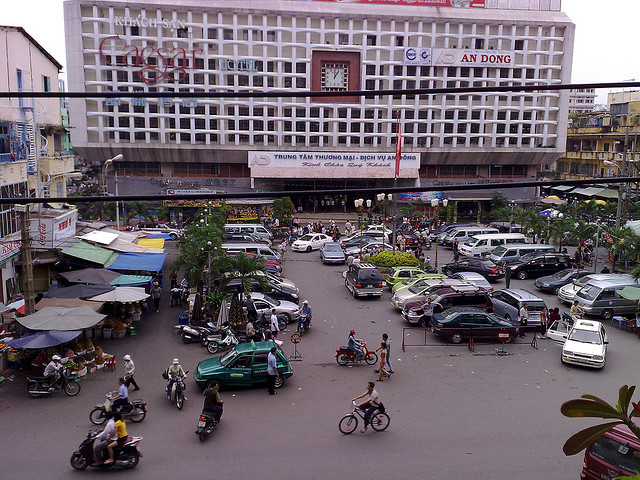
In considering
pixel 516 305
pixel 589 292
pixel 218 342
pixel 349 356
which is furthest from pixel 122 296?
pixel 589 292

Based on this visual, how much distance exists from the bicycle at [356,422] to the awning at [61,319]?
7.19 metres

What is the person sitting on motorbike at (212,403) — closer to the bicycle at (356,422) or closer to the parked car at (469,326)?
the bicycle at (356,422)

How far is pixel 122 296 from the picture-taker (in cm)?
1781

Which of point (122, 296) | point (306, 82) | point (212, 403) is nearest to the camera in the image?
point (212, 403)

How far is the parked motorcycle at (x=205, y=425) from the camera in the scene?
1096 cm

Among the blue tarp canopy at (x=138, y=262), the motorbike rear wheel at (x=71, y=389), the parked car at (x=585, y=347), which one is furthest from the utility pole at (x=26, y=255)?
the parked car at (x=585, y=347)

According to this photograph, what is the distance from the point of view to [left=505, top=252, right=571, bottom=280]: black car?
2728 cm

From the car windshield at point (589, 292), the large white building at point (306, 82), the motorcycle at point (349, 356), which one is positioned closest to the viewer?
the motorcycle at point (349, 356)

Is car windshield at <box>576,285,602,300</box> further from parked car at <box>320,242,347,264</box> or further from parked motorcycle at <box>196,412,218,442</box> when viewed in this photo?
parked motorcycle at <box>196,412,218,442</box>

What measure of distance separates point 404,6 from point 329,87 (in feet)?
31.7

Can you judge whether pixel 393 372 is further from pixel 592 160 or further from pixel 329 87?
pixel 592 160

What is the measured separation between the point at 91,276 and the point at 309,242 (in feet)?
55.0

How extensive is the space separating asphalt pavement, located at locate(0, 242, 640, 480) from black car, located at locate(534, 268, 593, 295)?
6.52 meters

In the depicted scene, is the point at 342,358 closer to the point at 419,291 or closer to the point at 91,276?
the point at 419,291
